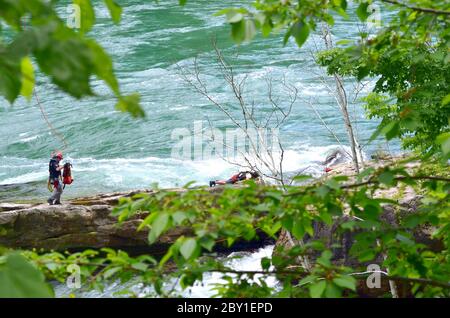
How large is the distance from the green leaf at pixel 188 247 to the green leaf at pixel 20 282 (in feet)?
2.53

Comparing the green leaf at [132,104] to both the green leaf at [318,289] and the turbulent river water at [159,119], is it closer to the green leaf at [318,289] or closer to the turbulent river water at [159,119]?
the green leaf at [318,289]

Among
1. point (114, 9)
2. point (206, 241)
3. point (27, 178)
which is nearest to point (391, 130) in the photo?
point (206, 241)

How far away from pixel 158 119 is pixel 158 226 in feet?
47.8

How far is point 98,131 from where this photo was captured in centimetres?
1605

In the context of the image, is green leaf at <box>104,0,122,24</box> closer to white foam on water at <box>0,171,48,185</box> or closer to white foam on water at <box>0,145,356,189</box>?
white foam on water at <box>0,145,356,189</box>

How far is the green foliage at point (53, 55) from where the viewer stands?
93cm

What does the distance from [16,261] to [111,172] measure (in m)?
13.2

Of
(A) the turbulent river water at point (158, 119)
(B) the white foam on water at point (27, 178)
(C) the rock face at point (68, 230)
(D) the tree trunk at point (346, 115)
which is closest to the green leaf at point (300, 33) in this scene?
(D) the tree trunk at point (346, 115)

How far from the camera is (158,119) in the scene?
16281 millimetres

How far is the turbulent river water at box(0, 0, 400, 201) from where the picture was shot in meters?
14.0

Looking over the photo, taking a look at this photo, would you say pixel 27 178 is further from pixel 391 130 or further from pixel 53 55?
pixel 53 55

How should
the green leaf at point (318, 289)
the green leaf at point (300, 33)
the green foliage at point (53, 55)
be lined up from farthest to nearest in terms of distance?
1. the green leaf at point (300, 33)
2. the green leaf at point (318, 289)
3. the green foliage at point (53, 55)
